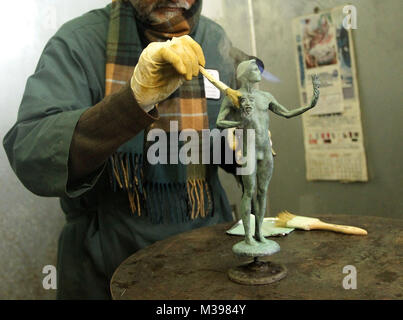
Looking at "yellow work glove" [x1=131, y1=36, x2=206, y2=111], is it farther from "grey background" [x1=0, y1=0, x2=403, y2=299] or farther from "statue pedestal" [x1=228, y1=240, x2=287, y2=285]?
"grey background" [x1=0, y1=0, x2=403, y2=299]

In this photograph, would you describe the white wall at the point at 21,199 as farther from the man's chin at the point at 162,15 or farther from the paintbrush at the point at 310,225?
the paintbrush at the point at 310,225

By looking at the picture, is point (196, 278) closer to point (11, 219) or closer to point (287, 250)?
point (287, 250)

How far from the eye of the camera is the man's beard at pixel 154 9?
1.30 meters

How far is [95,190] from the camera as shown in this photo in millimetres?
1365

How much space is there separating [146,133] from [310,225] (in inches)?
23.0

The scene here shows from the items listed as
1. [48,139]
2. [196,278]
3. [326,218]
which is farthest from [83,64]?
[326,218]

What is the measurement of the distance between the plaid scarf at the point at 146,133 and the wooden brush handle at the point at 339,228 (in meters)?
0.40
